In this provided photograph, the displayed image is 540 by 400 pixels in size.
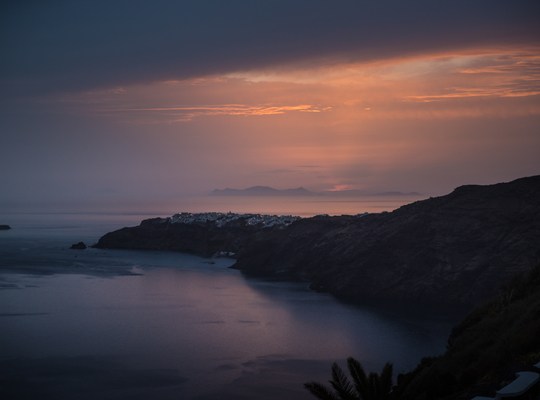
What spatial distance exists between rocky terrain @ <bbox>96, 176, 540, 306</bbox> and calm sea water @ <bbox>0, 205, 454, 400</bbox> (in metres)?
6.58

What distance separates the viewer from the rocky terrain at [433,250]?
210 feet

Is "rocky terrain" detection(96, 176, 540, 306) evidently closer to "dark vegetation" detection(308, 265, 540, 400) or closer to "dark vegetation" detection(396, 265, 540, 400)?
"dark vegetation" detection(396, 265, 540, 400)

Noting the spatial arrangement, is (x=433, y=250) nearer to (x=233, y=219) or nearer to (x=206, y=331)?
(x=206, y=331)

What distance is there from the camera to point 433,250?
6956 cm

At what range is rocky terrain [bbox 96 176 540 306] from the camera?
64000 mm

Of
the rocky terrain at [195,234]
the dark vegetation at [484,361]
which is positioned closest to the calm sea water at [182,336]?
the dark vegetation at [484,361]

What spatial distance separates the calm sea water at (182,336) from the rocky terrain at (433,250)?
6.58 m

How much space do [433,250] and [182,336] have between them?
111 ft

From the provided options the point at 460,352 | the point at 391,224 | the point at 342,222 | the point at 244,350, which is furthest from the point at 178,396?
the point at 342,222

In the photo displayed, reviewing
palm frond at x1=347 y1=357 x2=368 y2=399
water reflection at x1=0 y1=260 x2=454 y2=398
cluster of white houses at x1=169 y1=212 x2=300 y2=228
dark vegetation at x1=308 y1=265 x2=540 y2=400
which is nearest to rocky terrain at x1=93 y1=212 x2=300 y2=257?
cluster of white houses at x1=169 y1=212 x2=300 y2=228

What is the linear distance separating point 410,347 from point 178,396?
1865cm

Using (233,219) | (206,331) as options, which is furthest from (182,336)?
(233,219)

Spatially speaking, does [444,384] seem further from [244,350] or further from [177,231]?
[177,231]

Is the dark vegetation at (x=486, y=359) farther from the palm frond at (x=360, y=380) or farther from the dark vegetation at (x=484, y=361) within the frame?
the palm frond at (x=360, y=380)
